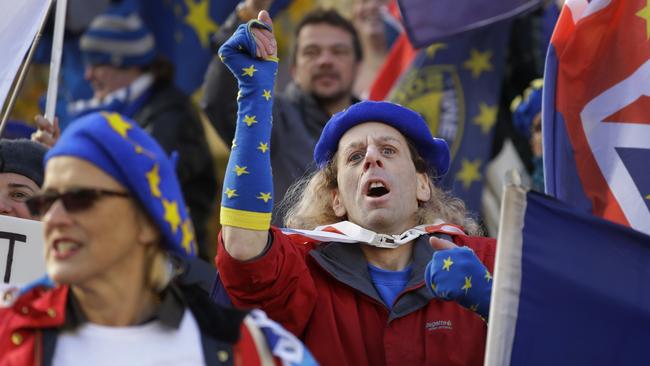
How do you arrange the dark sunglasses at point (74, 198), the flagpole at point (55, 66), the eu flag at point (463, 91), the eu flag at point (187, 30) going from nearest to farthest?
1. the dark sunglasses at point (74, 198)
2. the flagpole at point (55, 66)
3. the eu flag at point (463, 91)
4. the eu flag at point (187, 30)

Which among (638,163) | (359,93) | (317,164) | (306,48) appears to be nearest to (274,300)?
(317,164)

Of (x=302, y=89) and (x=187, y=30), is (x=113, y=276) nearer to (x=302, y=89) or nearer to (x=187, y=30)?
(x=302, y=89)

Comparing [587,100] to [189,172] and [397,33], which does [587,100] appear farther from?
[397,33]

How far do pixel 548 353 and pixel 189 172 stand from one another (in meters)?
3.82

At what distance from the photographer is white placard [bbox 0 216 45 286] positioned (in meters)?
4.95

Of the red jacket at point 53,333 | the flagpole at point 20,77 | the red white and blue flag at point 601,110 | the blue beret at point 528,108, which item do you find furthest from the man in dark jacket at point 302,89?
the red jacket at point 53,333

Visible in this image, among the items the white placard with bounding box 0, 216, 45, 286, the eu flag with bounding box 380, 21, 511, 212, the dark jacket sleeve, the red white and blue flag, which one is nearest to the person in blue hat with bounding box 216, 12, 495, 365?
the red white and blue flag

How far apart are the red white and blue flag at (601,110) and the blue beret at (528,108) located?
5.14 feet

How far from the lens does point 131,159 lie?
12.0ft

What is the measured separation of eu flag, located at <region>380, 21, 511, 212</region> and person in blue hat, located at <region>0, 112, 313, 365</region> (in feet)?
14.0

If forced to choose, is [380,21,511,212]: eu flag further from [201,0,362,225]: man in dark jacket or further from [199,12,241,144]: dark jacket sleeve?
[199,12,241,144]: dark jacket sleeve

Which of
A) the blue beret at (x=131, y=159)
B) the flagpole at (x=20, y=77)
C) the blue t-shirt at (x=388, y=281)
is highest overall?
the flagpole at (x=20, y=77)

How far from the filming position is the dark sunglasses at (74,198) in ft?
11.9

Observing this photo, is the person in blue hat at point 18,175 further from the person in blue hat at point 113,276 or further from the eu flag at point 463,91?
the eu flag at point 463,91
